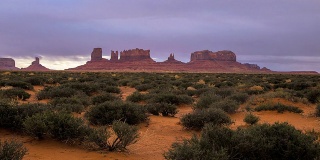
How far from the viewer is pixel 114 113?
33.9 ft

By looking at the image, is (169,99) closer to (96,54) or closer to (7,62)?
(96,54)

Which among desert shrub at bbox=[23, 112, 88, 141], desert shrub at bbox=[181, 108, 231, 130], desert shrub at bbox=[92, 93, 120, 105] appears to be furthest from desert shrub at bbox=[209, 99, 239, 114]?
desert shrub at bbox=[23, 112, 88, 141]

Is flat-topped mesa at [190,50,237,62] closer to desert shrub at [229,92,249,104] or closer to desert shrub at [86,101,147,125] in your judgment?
desert shrub at [229,92,249,104]

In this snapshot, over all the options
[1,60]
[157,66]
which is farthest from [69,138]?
[1,60]

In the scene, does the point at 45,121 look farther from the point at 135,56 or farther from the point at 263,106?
the point at 135,56

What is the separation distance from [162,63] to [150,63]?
20.5 ft

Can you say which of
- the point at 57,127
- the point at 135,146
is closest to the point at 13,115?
the point at 57,127

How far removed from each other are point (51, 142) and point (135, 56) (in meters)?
171

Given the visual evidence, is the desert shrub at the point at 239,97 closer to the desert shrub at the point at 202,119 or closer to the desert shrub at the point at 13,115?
the desert shrub at the point at 202,119

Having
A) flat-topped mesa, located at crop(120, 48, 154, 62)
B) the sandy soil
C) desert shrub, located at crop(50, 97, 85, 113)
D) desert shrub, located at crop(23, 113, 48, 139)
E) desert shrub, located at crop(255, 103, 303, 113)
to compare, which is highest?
flat-topped mesa, located at crop(120, 48, 154, 62)

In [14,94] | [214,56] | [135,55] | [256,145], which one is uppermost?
[214,56]

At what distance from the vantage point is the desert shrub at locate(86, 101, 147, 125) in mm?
10109

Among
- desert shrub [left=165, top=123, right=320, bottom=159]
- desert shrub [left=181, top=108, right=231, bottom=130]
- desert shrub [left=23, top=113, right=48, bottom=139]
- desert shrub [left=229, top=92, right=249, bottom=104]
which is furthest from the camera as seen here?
desert shrub [left=229, top=92, right=249, bottom=104]

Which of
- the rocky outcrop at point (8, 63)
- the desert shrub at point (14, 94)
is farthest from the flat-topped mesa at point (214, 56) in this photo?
the desert shrub at point (14, 94)
